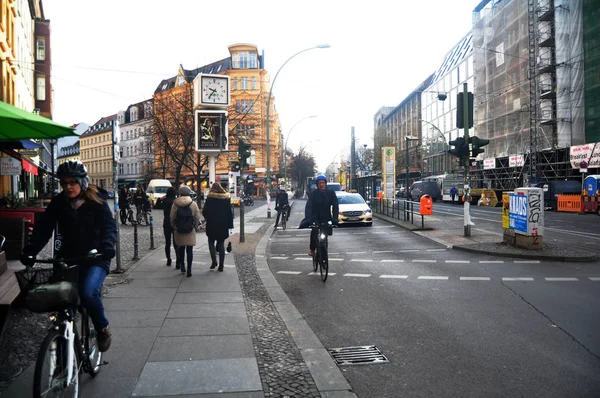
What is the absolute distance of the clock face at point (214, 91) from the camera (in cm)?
1641

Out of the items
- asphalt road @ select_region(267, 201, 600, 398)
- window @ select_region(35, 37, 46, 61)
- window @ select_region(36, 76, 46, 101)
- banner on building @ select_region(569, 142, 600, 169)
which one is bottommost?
asphalt road @ select_region(267, 201, 600, 398)

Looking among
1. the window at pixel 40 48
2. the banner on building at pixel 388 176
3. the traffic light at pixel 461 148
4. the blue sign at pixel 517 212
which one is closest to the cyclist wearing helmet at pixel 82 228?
the blue sign at pixel 517 212

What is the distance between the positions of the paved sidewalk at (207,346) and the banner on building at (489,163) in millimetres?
38190

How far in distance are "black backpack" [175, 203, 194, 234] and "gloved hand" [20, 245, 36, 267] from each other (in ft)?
18.1

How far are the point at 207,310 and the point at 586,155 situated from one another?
99.1ft

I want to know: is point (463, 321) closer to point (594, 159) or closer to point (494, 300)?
point (494, 300)

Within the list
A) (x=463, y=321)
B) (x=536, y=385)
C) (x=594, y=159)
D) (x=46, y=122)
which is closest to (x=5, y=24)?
(x=46, y=122)

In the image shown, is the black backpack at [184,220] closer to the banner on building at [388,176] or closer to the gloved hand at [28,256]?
the gloved hand at [28,256]

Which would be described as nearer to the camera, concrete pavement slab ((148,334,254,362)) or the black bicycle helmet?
the black bicycle helmet

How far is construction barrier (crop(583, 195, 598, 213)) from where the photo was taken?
94.4 feet

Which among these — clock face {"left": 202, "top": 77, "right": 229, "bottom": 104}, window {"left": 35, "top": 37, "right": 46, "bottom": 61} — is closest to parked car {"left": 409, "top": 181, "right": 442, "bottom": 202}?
window {"left": 35, "top": 37, "right": 46, "bottom": 61}

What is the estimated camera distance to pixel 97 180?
73688 mm

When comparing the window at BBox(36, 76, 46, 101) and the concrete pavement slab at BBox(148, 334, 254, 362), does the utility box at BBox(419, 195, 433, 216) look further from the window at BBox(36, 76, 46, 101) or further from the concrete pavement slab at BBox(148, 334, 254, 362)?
the window at BBox(36, 76, 46, 101)

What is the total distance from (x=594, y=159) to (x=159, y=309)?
30.0 m
